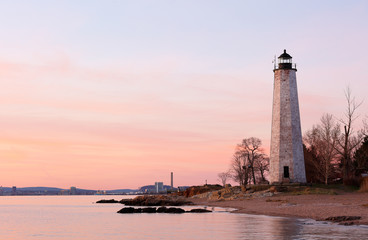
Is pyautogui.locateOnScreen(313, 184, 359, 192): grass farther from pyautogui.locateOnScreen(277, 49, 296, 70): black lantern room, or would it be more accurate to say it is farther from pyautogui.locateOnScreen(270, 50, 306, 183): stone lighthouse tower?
pyautogui.locateOnScreen(277, 49, 296, 70): black lantern room

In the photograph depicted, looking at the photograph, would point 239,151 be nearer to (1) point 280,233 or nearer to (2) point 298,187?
(2) point 298,187

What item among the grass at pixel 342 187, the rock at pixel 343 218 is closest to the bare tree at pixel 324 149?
the grass at pixel 342 187

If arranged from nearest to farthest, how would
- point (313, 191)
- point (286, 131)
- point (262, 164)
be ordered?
point (313, 191) → point (286, 131) → point (262, 164)

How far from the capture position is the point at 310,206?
4194 cm

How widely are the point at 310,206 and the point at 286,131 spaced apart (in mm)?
17869

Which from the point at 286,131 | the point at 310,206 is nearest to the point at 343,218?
the point at 310,206

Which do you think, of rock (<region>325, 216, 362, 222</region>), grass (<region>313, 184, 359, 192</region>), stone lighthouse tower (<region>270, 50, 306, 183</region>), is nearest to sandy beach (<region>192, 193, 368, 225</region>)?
rock (<region>325, 216, 362, 222</region>)

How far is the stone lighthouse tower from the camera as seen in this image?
5869cm

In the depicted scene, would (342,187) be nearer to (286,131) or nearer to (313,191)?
(313,191)

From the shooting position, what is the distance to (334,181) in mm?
74062

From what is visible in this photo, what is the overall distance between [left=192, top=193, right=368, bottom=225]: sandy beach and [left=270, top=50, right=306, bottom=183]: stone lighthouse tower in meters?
4.82

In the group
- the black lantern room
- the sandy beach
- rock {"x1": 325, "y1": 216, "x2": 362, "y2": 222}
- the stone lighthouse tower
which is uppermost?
the black lantern room

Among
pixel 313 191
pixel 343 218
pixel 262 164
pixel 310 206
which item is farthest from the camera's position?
pixel 262 164

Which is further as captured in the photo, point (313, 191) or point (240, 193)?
point (240, 193)
